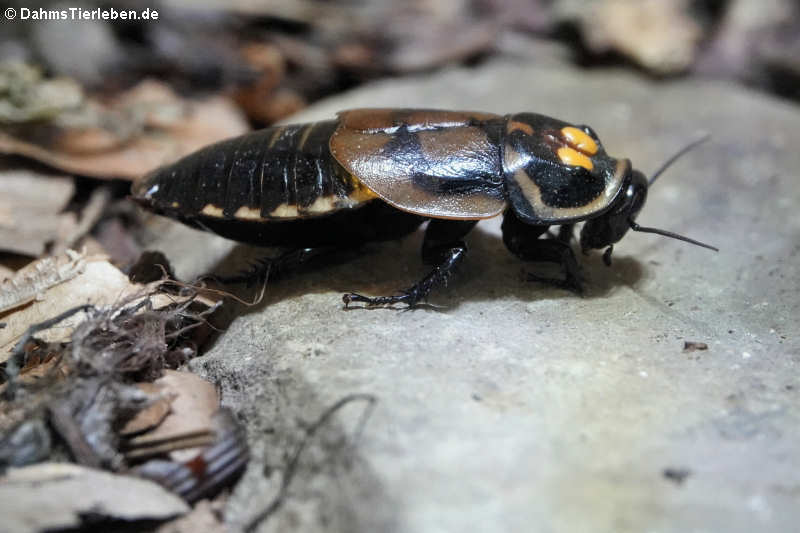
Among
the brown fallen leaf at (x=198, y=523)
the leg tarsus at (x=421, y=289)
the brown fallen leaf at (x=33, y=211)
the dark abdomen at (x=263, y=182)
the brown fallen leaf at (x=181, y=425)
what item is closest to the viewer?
Answer: the brown fallen leaf at (x=198, y=523)

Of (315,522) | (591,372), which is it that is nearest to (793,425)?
(591,372)

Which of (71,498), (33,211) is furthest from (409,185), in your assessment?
(33,211)

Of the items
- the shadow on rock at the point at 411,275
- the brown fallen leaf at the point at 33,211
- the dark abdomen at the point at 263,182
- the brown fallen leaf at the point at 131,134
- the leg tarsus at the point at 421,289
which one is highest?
the dark abdomen at the point at 263,182

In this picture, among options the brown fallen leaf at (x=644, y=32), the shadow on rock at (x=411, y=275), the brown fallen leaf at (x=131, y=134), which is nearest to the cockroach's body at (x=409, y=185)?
the shadow on rock at (x=411, y=275)

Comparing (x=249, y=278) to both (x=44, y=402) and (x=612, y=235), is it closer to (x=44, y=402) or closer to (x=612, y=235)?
(x=44, y=402)

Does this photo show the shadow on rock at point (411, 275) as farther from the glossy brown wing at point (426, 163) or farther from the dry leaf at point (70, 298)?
the dry leaf at point (70, 298)

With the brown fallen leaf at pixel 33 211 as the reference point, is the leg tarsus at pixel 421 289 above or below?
below

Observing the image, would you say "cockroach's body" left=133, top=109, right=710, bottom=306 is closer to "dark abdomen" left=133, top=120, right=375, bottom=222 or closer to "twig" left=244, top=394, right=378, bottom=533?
"dark abdomen" left=133, top=120, right=375, bottom=222
